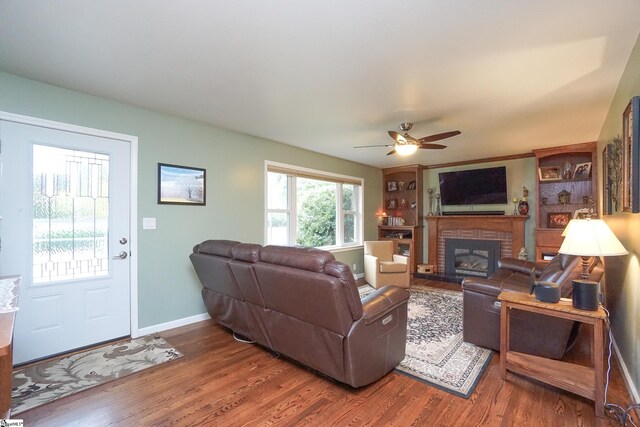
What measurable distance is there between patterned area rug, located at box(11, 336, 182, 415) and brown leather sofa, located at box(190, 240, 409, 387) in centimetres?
A: 87

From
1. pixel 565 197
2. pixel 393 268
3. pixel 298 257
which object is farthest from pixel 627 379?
pixel 565 197

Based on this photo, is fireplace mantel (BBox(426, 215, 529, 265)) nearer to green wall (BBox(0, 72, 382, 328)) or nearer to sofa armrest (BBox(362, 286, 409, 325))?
green wall (BBox(0, 72, 382, 328))

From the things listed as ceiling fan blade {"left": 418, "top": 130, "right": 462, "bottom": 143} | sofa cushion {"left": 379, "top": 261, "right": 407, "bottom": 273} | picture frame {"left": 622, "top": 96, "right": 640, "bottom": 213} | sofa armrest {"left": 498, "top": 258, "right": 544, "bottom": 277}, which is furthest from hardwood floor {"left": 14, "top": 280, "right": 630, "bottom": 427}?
sofa cushion {"left": 379, "top": 261, "right": 407, "bottom": 273}

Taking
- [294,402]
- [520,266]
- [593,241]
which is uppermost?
[593,241]

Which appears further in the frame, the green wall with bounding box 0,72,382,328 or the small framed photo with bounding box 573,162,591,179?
the small framed photo with bounding box 573,162,591,179

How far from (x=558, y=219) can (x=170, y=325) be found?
5.94 meters

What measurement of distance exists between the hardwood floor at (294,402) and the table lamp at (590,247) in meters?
0.70

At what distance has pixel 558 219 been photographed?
16.0ft

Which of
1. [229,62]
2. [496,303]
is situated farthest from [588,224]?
[229,62]

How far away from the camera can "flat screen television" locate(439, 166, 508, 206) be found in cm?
537

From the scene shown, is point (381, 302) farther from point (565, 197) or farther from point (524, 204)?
point (565, 197)

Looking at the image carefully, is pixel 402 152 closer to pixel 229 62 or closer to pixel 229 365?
pixel 229 62

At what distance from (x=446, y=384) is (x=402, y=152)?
7.64 ft

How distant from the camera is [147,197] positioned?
3.16 m
